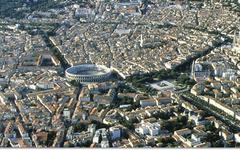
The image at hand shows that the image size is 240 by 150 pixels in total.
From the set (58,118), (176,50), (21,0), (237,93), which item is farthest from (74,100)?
(21,0)

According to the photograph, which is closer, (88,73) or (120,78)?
(120,78)

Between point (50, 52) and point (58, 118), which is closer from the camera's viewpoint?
point (58, 118)

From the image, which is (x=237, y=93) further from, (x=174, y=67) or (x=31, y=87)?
(x=31, y=87)

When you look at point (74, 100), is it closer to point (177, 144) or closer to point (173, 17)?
point (177, 144)

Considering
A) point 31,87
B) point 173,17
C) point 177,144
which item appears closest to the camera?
point 177,144

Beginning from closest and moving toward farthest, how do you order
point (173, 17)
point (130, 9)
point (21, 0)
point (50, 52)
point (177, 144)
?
point (177, 144)
point (50, 52)
point (173, 17)
point (130, 9)
point (21, 0)
